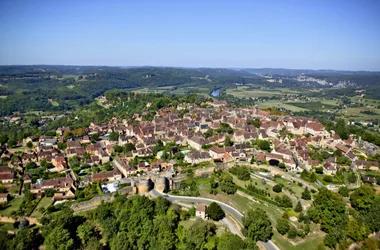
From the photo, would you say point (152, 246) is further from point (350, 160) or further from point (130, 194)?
point (350, 160)

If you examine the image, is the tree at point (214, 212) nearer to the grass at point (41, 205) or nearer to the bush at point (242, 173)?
the bush at point (242, 173)

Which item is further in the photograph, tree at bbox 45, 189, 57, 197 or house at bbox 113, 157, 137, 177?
house at bbox 113, 157, 137, 177

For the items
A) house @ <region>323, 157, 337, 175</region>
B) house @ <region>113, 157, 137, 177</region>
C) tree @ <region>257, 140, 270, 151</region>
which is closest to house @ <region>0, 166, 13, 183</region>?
house @ <region>113, 157, 137, 177</region>

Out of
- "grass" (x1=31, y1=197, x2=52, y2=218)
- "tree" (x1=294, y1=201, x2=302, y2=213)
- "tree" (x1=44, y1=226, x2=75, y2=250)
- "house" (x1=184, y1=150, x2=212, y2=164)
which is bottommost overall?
"grass" (x1=31, y1=197, x2=52, y2=218)

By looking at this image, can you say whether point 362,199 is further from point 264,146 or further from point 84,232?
point 84,232

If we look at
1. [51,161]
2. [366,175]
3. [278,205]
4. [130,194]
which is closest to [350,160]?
[366,175]

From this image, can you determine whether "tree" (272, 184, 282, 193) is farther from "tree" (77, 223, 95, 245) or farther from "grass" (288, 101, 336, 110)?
"grass" (288, 101, 336, 110)

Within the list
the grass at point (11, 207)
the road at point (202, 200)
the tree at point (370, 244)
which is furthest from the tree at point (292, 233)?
the grass at point (11, 207)

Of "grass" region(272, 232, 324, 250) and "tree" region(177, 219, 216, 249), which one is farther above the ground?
"tree" region(177, 219, 216, 249)
